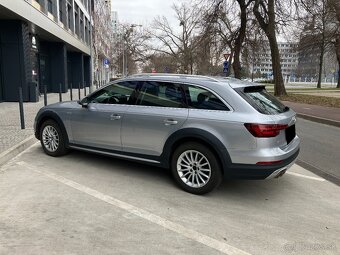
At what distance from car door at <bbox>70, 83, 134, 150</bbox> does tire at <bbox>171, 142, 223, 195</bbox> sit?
1.15 m

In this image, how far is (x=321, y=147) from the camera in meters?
8.58

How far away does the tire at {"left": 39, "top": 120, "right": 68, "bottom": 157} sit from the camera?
663 cm

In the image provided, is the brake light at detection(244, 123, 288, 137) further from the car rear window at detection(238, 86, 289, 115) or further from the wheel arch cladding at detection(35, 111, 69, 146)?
the wheel arch cladding at detection(35, 111, 69, 146)

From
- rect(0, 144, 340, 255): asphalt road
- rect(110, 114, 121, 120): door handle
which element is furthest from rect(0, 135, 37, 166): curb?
rect(110, 114, 121, 120): door handle

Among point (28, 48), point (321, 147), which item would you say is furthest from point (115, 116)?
point (28, 48)

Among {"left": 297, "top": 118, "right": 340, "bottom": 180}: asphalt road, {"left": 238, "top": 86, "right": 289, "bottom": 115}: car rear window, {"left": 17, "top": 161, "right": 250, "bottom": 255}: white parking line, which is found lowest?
{"left": 297, "top": 118, "right": 340, "bottom": 180}: asphalt road

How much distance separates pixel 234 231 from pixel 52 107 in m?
4.43

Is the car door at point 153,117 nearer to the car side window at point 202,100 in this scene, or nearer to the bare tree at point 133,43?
the car side window at point 202,100

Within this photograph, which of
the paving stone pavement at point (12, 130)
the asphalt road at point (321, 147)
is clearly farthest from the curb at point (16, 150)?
the asphalt road at point (321, 147)

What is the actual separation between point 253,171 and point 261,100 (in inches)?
43.0

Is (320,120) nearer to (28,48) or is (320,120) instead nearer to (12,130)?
(12,130)

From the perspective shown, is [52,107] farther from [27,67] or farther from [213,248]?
[27,67]

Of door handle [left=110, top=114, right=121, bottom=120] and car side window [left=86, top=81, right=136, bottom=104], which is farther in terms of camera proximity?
car side window [left=86, top=81, right=136, bottom=104]

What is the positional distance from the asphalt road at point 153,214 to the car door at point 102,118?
51 centimetres
